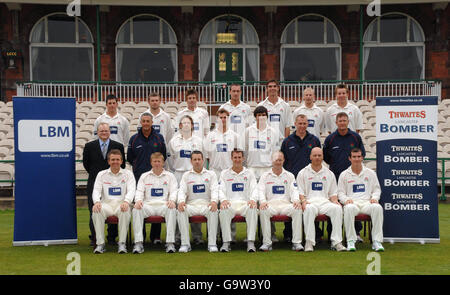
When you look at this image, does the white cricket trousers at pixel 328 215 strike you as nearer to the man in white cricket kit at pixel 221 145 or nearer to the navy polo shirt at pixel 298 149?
the navy polo shirt at pixel 298 149

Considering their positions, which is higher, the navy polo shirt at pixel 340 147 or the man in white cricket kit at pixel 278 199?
the navy polo shirt at pixel 340 147

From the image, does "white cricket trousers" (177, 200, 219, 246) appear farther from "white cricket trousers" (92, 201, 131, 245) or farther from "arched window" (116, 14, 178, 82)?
"arched window" (116, 14, 178, 82)

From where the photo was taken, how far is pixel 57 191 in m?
9.18

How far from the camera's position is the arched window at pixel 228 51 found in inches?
913

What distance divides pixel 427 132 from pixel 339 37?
14776mm

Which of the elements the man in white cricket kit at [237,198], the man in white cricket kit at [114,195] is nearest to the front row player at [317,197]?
the man in white cricket kit at [237,198]

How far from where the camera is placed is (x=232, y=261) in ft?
25.2

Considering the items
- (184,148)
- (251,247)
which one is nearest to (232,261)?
(251,247)

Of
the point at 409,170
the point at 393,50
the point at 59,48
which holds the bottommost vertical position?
the point at 409,170

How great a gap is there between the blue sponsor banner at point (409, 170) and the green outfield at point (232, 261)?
310mm

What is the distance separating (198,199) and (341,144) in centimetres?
231

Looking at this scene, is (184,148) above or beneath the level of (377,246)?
Answer: above

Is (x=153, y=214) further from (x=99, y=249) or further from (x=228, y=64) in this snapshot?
(x=228, y=64)
